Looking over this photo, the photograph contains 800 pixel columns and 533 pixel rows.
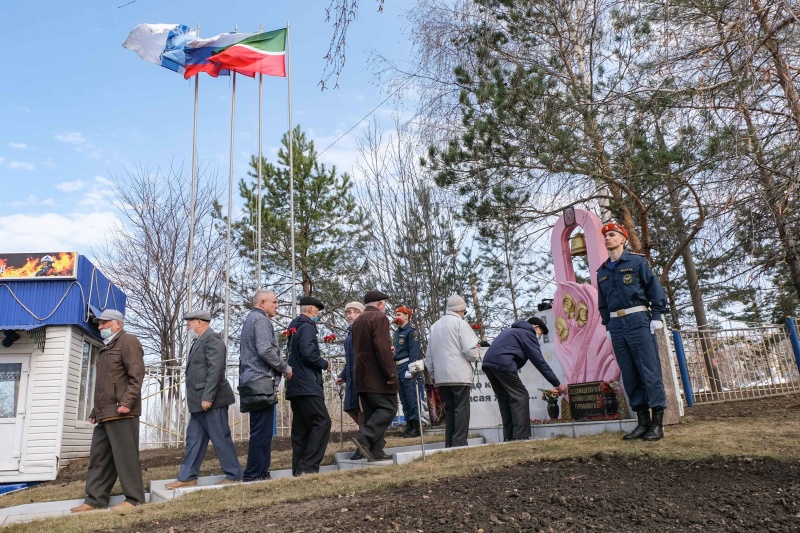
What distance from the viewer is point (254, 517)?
3.92 metres

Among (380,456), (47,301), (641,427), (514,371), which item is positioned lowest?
(380,456)

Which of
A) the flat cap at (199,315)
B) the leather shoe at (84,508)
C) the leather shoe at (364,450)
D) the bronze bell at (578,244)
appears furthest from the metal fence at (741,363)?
the leather shoe at (84,508)

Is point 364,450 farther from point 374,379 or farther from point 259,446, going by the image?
point 259,446

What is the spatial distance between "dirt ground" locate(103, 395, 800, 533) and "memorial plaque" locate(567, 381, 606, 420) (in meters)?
2.27

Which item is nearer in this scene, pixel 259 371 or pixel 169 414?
pixel 259 371

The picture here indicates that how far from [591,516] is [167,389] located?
1245 centimetres

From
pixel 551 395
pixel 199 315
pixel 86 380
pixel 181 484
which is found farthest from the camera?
pixel 86 380

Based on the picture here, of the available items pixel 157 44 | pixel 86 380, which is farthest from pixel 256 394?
pixel 157 44

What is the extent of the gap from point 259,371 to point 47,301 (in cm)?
705

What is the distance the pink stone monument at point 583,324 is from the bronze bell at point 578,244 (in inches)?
4.7

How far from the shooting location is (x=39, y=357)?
11.1m

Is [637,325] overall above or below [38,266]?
below

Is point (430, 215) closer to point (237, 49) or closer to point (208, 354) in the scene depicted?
point (237, 49)

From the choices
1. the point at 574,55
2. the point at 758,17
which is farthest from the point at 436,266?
the point at 758,17
